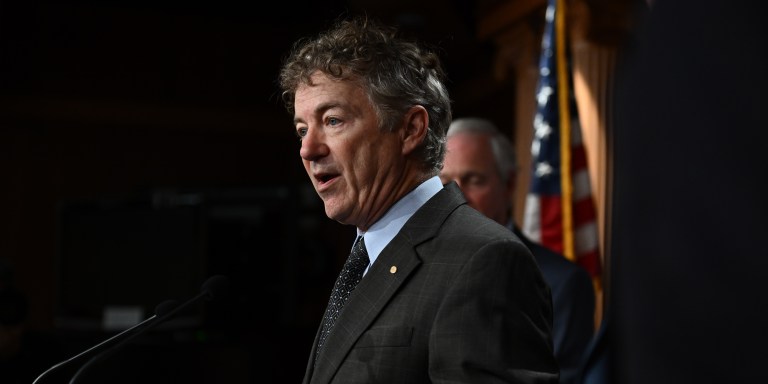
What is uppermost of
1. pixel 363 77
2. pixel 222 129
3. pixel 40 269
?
pixel 222 129

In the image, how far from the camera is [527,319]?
1.41 m

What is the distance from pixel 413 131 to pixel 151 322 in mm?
677

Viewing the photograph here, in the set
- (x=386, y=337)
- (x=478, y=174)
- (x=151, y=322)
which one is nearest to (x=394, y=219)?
(x=386, y=337)

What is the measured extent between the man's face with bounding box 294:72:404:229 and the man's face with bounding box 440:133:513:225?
1.32 meters

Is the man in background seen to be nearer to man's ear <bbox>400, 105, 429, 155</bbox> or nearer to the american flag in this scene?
the american flag

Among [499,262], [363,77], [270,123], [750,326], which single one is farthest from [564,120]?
→ [270,123]

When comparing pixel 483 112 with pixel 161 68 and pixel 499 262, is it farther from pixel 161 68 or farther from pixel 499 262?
pixel 499 262

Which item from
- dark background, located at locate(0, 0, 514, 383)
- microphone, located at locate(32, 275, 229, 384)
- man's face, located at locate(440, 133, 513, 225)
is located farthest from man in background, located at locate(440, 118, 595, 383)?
dark background, located at locate(0, 0, 514, 383)

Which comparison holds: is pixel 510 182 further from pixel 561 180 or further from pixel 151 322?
pixel 151 322

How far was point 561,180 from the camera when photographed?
4117 millimetres

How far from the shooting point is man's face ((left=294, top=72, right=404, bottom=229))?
1.74 metres

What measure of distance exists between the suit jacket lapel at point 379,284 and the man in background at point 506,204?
3.60ft

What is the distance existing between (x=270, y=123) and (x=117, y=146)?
142cm

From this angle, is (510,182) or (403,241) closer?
(403,241)
